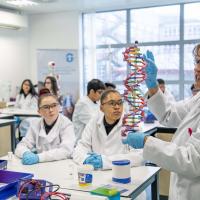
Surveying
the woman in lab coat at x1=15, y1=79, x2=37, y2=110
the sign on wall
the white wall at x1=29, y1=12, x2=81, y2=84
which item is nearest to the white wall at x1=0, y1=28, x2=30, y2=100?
the white wall at x1=29, y1=12, x2=81, y2=84

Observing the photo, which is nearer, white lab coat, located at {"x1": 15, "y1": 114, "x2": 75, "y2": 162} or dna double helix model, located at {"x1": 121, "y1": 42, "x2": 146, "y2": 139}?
dna double helix model, located at {"x1": 121, "y1": 42, "x2": 146, "y2": 139}

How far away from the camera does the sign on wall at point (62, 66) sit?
726 centimetres

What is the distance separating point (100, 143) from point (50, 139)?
0.44 metres

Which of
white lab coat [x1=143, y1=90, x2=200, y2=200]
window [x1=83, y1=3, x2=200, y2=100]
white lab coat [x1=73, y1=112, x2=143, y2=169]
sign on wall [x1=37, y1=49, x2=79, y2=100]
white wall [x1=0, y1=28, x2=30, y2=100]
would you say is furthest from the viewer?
white wall [x1=0, y1=28, x2=30, y2=100]

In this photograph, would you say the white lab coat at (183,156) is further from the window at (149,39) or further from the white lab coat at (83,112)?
the window at (149,39)

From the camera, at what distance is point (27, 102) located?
655 cm

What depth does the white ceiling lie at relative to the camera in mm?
6699

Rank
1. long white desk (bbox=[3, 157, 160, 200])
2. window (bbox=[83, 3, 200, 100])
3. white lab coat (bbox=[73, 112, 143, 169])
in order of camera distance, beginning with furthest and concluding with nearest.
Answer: window (bbox=[83, 3, 200, 100])
white lab coat (bbox=[73, 112, 143, 169])
long white desk (bbox=[3, 157, 160, 200])

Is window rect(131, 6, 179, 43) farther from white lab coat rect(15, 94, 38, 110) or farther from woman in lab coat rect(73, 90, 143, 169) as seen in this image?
woman in lab coat rect(73, 90, 143, 169)

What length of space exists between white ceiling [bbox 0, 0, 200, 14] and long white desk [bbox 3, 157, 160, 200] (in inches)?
190

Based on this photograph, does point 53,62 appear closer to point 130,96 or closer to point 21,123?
point 21,123

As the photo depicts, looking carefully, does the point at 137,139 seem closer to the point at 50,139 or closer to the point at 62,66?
the point at 50,139

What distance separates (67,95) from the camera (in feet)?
23.9

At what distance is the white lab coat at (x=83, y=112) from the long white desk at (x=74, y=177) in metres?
1.85
